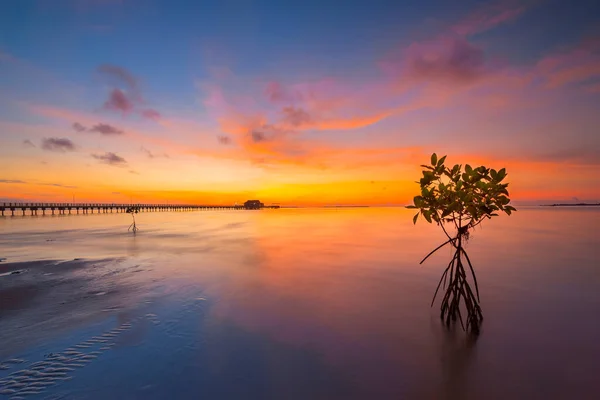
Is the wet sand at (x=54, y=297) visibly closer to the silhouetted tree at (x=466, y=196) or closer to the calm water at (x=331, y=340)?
the calm water at (x=331, y=340)

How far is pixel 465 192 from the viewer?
315 inches

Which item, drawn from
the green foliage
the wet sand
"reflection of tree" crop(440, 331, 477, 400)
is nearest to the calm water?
"reflection of tree" crop(440, 331, 477, 400)

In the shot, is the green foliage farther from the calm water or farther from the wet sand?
the wet sand

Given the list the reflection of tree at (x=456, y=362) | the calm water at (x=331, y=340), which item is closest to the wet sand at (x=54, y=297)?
the calm water at (x=331, y=340)

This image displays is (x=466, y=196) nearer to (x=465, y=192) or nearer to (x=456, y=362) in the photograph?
(x=465, y=192)

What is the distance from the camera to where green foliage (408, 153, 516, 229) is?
7.81 metres

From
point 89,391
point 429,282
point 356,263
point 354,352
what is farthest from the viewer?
point 356,263

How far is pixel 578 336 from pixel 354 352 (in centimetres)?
609

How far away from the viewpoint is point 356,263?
63.8 ft

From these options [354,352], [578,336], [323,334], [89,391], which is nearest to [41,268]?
[89,391]

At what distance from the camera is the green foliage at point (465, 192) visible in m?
7.81

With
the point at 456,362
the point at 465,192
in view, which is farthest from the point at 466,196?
the point at 456,362

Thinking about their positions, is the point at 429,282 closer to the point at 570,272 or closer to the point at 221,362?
the point at 570,272

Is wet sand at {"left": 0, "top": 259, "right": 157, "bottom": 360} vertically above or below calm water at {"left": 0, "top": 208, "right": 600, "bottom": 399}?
above
